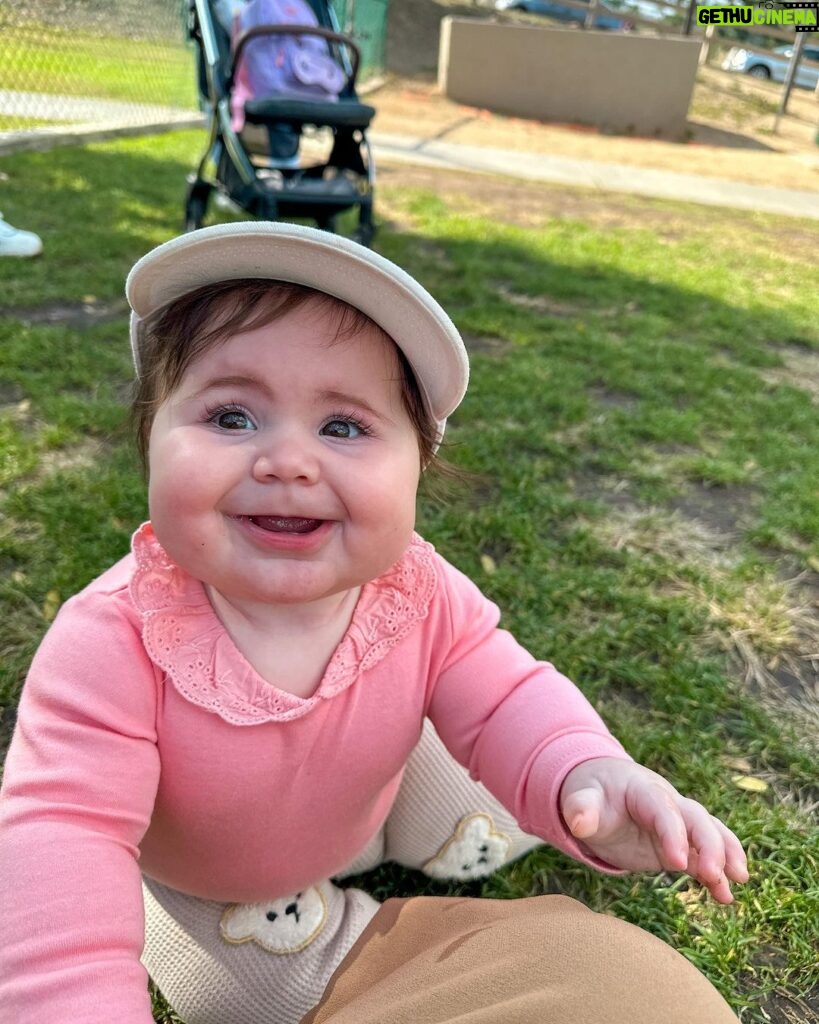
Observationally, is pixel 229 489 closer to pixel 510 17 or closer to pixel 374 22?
pixel 374 22

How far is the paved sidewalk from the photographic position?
9289 mm

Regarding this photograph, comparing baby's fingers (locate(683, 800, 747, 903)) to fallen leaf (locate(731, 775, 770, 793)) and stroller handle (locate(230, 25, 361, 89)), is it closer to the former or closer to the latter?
fallen leaf (locate(731, 775, 770, 793))

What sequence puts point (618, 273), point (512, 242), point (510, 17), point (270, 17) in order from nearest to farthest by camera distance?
point (270, 17) < point (618, 273) < point (512, 242) < point (510, 17)

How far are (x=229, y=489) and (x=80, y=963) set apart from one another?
0.55 metres

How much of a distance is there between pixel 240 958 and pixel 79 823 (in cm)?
50

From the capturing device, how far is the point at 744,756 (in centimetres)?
194

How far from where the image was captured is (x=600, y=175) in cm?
1011

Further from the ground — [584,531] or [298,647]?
[298,647]

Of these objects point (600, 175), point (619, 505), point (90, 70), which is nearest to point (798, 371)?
point (619, 505)

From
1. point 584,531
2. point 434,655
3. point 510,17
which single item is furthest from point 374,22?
point 434,655

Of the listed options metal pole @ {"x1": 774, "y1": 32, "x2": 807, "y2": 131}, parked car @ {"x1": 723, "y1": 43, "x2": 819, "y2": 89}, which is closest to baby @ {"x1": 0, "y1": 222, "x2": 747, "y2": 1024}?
metal pole @ {"x1": 774, "y1": 32, "x2": 807, "y2": 131}

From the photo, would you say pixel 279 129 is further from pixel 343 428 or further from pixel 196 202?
pixel 343 428

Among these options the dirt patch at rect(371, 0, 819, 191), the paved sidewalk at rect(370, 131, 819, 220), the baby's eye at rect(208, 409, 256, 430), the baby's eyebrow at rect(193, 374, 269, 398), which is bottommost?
the dirt patch at rect(371, 0, 819, 191)

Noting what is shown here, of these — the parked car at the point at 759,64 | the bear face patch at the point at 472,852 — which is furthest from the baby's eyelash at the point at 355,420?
the parked car at the point at 759,64
